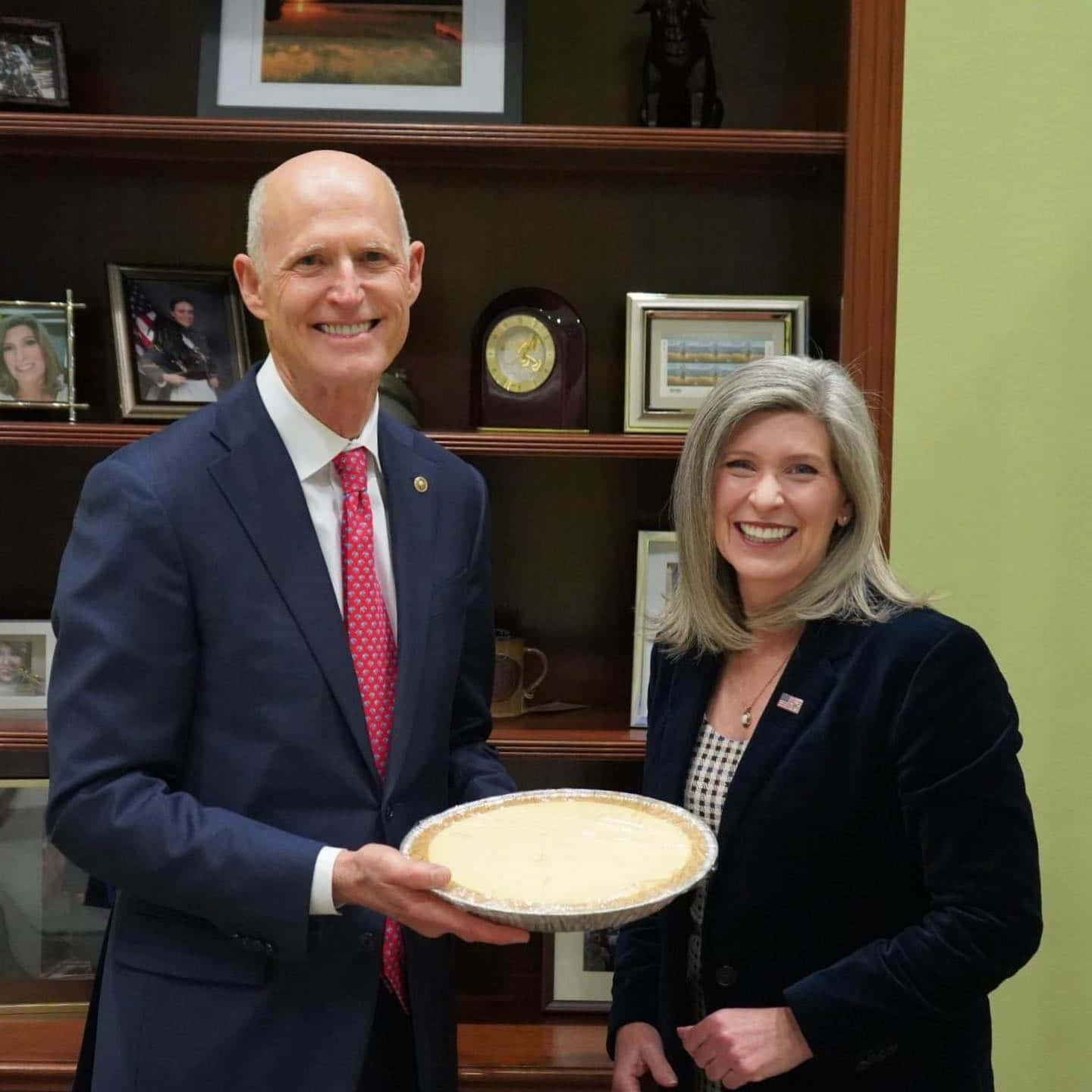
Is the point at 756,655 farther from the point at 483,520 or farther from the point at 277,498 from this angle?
the point at 277,498

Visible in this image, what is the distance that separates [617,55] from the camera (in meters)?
2.44

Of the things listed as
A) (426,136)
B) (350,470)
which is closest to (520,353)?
(426,136)

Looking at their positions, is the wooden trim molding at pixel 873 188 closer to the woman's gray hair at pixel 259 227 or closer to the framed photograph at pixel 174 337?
the woman's gray hair at pixel 259 227

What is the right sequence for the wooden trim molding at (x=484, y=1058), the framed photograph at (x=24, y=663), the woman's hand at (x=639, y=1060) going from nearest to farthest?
the woman's hand at (x=639, y=1060)
the wooden trim molding at (x=484, y=1058)
the framed photograph at (x=24, y=663)

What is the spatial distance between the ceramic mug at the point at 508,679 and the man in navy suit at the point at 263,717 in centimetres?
72

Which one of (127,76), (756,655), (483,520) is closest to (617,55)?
(127,76)

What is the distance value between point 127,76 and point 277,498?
1.31 m

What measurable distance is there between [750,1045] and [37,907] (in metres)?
1.49

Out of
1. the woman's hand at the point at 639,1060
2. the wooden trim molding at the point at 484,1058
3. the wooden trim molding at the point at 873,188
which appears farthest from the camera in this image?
the wooden trim molding at the point at 484,1058

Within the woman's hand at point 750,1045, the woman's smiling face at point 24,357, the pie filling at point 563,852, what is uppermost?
the woman's smiling face at point 24,357

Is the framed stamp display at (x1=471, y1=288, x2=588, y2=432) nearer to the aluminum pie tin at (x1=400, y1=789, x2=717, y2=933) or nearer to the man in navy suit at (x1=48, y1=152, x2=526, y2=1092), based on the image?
the man in navy suit at (x1=48, y1=152, x2=526, y2=1092)

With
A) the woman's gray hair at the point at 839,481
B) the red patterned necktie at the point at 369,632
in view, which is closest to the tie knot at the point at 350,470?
the red patterned necktie at the point at 369,632

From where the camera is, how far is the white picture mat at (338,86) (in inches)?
88.7

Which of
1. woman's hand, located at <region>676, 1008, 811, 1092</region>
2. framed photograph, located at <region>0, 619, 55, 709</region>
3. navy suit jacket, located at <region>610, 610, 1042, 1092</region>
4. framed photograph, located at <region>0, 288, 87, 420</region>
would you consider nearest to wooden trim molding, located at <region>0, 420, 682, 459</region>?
framed photograph, located at <region>0, 288, 87, 420</region>
